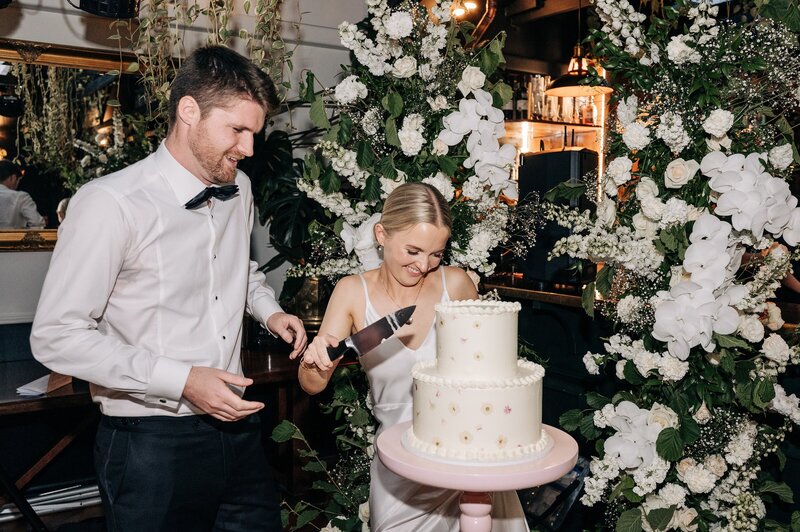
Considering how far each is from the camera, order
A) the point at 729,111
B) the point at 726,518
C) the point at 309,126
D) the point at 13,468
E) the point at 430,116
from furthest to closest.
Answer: the point at 309,126 → the point at 13,468 → the point at 430,116 → the point at 726,518 → the point at 729,111

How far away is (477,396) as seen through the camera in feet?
4.98

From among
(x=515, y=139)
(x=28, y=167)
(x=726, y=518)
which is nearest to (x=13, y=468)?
(x=28, y=167)

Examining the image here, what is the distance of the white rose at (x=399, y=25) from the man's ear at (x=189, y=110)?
843mm

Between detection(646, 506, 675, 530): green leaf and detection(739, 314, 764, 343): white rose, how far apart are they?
60 centimetres

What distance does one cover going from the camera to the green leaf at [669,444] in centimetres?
223

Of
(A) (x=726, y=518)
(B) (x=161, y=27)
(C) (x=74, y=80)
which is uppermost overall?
(B) (x=161, y=27)

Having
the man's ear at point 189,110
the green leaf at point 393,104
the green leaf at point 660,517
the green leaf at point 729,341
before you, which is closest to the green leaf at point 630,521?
the green leaf at point 660,517

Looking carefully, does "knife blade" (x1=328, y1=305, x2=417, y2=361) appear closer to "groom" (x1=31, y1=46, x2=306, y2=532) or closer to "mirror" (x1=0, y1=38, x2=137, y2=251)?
"groom" (x1=31, y1=46, x2=306, y2=532)

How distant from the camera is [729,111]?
7.16 feet

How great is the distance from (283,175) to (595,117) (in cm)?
408

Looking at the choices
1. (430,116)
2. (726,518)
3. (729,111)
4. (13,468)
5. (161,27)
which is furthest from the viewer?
(13,468)

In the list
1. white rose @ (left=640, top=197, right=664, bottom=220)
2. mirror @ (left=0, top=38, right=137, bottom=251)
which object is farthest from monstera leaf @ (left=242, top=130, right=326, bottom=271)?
white rose @ (left=640, top=197, right=664, bottom=220)

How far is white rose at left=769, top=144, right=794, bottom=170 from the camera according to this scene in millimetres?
2123

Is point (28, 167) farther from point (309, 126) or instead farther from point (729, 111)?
point (729, 111)
